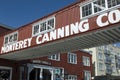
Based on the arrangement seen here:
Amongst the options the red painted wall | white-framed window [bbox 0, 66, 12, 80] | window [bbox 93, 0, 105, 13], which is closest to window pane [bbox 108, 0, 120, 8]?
window [bbox 93, 0, 105, 13]

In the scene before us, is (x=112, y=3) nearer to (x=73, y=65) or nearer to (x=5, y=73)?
(x=5, y=73)

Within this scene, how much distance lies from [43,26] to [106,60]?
5508 centimetres

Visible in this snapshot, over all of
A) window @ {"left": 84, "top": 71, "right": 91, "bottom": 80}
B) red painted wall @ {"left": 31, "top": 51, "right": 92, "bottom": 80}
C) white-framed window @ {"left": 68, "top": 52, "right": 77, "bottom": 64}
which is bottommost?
window @ {"left": 84, "top": 71, "right": 91, "bottom": 80}

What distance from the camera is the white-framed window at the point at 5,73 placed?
2575 centimetres

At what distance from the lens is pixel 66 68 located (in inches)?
1375

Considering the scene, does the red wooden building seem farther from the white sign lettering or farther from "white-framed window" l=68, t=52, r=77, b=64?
"white-framed window" l=68, t=52, r=77, b=64

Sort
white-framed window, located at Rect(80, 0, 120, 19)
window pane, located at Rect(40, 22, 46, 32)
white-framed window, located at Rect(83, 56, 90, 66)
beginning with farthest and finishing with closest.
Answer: white-framed window, located at Rect(83, 56, 90, 66) → window pane, located at Rect(40, 22, 46, 32) → white-framed window, located at Rect(80, 0, 120, 19)

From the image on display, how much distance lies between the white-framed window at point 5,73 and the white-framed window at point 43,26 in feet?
27.6

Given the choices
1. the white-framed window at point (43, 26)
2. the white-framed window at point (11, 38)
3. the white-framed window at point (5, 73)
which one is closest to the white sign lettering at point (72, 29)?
the white-framed window at point (43, 26)

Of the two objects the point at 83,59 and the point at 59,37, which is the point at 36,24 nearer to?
the point at 59,37

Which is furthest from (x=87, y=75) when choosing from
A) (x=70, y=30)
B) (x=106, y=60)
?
(x=106, y=60)

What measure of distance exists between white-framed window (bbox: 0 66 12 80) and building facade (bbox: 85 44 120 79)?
4060cm

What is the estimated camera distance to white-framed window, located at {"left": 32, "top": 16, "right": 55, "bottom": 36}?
17844mm

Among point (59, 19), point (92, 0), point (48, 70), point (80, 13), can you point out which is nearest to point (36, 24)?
point (59, 19)
